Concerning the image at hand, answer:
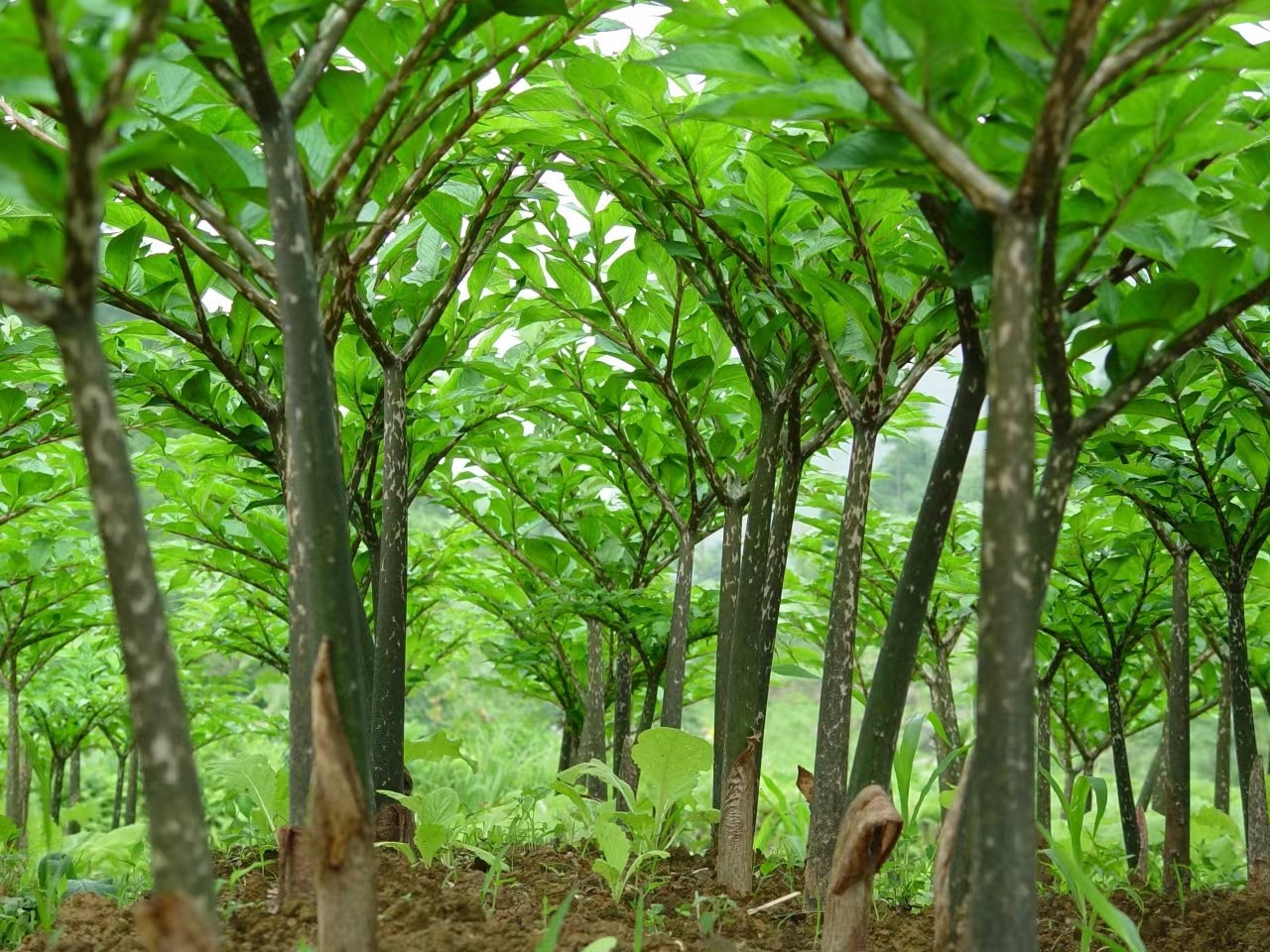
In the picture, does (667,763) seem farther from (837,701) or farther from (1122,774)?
(1122,774)

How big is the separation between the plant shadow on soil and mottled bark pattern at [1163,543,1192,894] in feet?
0.58

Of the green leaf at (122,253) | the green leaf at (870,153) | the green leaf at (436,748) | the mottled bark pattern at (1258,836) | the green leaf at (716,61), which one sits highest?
the green leaf at (122,253)

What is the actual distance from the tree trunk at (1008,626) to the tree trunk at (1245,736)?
2.60 m

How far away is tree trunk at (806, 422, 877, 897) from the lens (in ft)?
9.02

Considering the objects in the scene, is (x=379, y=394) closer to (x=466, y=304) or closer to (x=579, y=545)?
(x=466, y=304)

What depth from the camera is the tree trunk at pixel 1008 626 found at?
4.73 ft

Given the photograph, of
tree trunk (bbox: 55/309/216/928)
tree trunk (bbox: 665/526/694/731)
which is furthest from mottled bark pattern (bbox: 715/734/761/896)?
tree trunk (bbox: 55/309/216/928)

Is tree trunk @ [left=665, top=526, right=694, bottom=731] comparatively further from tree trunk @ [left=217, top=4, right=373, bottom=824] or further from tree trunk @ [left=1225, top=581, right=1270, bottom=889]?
tree trunk @ [left=217, top=4, right=373, bottom=824]

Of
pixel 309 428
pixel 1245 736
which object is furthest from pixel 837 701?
pixel 1245 736

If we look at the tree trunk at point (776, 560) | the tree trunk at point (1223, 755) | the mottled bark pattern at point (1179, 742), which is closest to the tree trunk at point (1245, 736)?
the mottled bark pattern at point (1179, 742)

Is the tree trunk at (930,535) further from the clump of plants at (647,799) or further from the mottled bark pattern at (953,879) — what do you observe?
the clump of plants at (647,799)

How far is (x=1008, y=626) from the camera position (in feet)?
4.74

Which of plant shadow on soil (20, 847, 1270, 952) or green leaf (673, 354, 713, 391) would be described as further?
green leaf (673, 354, 713, 391)

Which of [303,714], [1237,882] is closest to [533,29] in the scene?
[303,714]
